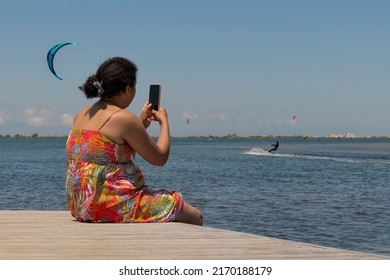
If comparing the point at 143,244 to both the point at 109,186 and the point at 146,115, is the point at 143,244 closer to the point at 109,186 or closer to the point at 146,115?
the point at 109,186

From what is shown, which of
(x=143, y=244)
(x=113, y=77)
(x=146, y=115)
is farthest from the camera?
(x=146, y=115)

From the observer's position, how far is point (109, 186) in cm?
544

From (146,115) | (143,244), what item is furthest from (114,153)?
(143,244)

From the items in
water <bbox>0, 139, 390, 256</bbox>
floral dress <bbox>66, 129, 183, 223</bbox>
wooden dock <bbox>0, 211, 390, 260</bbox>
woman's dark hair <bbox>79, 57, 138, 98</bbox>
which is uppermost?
woman's dark hair <bbox>79, 57, 138, 98</bbox>

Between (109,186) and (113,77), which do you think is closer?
(113,77)

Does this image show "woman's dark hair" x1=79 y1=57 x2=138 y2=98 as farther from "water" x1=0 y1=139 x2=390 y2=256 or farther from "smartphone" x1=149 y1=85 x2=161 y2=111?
"water" x1=0 y1=139 x2=390 y2=256

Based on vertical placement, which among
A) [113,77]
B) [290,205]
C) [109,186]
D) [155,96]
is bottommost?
[290,205]

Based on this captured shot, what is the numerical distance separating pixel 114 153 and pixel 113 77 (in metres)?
0.69

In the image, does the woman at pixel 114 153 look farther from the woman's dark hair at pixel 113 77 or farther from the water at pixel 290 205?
the water at pixel 290 205

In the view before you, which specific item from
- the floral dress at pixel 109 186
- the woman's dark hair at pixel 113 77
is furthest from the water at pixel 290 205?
the woman's dark hair at pixel 113 77

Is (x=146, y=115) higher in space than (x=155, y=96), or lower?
lower

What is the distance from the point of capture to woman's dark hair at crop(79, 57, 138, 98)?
528 centimetres

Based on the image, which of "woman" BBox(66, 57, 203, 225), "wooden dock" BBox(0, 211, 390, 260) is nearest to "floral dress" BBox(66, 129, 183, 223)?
"woman" BBox(66, 57, 203, 225)

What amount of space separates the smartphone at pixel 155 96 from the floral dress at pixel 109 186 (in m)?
0.49
